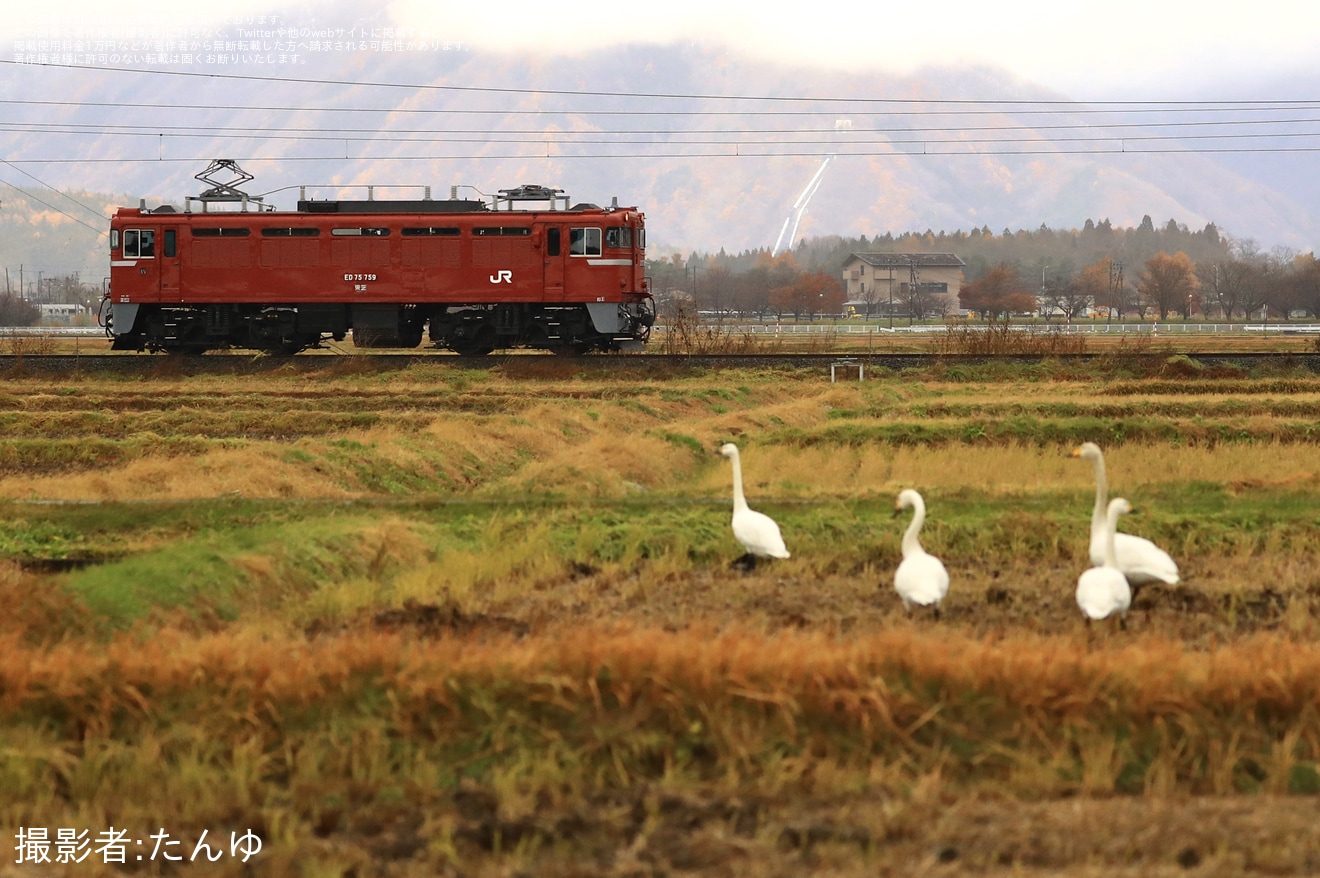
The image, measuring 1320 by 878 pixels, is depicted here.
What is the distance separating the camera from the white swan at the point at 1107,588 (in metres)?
11.9

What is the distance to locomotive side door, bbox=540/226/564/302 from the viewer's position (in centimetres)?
4691

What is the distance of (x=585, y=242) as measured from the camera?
154ft

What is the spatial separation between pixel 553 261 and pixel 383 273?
17.5 ft

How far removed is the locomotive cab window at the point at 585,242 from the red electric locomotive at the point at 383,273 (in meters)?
0.04

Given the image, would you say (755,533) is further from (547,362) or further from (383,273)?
(383,273)

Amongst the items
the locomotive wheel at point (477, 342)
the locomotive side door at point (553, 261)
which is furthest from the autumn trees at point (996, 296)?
the locomotive side door at point (553, 261)

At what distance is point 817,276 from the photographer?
180375 mm

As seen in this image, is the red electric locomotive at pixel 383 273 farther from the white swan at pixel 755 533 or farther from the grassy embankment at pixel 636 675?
the white swan at pixel 755 533

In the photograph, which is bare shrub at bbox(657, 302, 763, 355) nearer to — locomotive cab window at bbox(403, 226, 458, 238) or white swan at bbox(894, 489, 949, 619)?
locomotive cab window at bbox(403, 226, 458, 238)

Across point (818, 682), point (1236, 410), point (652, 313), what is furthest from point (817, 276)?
point (818, 682)

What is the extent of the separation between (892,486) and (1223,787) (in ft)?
38.8

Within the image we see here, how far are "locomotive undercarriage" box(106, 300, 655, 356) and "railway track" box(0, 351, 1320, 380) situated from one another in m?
2.01

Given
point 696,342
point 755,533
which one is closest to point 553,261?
point 696,342

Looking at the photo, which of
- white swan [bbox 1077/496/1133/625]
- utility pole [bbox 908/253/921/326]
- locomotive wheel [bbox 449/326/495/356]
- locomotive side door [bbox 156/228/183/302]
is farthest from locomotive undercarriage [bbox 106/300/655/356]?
utility pole [bbox 908/253/921/326]
